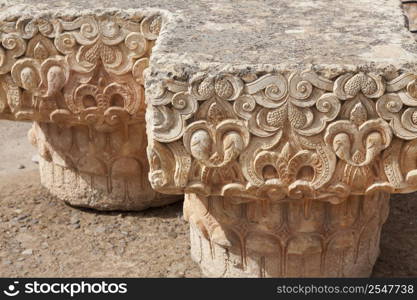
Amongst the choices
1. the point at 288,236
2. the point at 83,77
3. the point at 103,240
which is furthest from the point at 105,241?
the point at 288,236

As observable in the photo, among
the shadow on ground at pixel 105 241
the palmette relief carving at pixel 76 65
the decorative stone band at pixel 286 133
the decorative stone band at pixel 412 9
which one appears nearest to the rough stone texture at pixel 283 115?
the decorative stone band at pixel 286 133

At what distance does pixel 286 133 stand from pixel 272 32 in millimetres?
511

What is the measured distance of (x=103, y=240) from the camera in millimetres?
3617

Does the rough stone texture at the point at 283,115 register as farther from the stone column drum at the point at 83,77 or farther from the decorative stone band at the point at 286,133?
the stone column drum at the point at 83,77

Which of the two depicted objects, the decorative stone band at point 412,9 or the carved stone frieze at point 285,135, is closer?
the carved stone frieze at point 285,135

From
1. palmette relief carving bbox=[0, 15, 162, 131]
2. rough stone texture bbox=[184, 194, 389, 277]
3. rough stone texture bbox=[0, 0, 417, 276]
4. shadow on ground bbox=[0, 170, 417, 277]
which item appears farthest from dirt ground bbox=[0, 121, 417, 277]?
rough stone texture bbox=[0, 0, 417, 276]

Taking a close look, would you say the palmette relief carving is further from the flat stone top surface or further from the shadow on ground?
the shadow on ground

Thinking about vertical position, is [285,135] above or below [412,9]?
above

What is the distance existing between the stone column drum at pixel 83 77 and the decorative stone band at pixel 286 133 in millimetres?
687

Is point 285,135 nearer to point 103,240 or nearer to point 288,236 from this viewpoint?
point 288,236

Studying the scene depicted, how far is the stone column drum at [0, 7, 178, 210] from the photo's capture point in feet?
10.7

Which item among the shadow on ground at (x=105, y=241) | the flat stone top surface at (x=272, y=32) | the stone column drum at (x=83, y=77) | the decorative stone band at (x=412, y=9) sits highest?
the flat stone top surface at (x=272, y=32)

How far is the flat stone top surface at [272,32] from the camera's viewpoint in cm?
265

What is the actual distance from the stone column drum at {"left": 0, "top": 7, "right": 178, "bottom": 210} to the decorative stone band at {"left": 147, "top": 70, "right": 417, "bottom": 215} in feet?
2.25
